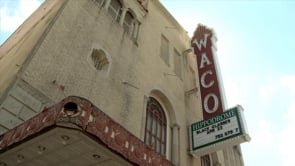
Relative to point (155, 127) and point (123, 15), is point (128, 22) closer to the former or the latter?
point (123, 15)

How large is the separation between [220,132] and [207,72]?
4.17 m

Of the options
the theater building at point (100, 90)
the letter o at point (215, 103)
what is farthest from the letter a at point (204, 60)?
the letter o at point (215, 103)

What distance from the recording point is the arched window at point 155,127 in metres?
11.7

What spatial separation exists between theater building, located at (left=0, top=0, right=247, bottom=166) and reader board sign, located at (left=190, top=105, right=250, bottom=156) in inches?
28.1

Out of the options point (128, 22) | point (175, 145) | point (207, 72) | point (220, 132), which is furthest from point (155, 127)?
point (128, 22)

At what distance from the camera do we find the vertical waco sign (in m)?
13.1

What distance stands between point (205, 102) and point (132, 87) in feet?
12.8

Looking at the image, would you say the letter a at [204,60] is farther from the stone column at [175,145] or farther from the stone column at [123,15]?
the stone column at [123,15]

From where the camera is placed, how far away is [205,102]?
1358 centimetres

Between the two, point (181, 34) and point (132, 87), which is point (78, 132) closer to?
point (132, 87)

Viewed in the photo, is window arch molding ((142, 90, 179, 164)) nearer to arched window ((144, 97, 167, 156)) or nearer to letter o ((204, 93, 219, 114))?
arched window ((144, 97, 167, 156))

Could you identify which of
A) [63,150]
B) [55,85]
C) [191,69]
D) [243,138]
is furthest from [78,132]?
[191,69]

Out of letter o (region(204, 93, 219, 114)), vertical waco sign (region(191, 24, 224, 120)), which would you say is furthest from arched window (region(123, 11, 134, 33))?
letter o (region(204, 93, 219, 114))

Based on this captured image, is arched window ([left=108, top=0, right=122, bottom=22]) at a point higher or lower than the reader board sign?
higher
